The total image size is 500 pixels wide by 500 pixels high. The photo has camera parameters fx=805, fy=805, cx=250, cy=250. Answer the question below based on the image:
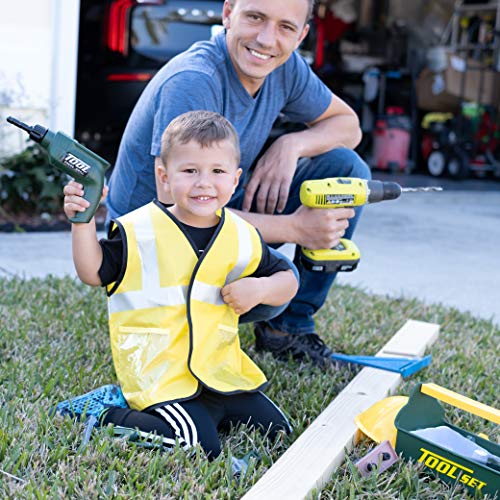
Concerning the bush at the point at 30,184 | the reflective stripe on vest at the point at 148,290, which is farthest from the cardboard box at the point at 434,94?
the reflective stripe on vest at the point at 148,290

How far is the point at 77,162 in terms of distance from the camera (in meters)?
2.01

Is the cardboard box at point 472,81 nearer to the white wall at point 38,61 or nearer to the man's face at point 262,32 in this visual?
the white wall at point 38,61

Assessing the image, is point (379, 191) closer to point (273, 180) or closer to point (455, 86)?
point (273, 180)

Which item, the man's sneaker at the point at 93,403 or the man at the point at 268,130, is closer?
the man's sneaker at the point at 93,403

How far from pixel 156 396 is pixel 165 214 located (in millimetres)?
486

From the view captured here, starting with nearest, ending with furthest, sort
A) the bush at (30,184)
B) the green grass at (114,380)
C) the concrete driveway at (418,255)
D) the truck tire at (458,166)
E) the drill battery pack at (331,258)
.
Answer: the green grass at (114,380) → the drill battery pack at (331,258) → the concrete driveway at (418,255) → the bush at (30,184) → the truck tire at (458,166)

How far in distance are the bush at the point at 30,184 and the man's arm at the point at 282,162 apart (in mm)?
2461

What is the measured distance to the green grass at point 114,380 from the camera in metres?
1.90

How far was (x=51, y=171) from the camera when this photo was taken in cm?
511

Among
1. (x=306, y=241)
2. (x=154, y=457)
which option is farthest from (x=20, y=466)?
(x=306, y=241)

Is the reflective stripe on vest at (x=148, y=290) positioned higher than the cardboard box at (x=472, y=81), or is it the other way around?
the cardboard box at (x=472, y=81)

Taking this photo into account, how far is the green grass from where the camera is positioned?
1.90 meters

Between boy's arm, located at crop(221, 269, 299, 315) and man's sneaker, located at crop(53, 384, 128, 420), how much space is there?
1.33 ft

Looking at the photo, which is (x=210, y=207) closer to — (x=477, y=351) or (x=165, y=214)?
(x=165, y=214)
